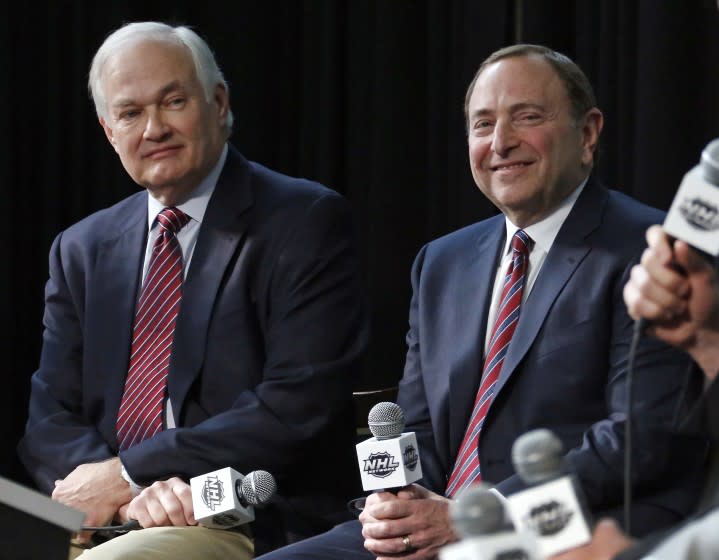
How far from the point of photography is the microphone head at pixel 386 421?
2.43m

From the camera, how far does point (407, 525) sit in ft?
8.32

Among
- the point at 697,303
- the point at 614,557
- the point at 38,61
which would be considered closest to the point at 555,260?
the point at 697,303

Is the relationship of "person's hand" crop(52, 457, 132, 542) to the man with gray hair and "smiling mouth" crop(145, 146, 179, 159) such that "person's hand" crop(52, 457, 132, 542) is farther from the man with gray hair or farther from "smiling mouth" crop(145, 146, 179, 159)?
"smiling mouth" crop(145, 146, 179, 159)

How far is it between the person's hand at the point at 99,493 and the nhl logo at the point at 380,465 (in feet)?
2.94

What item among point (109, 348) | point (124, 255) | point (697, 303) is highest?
point (697, 303)

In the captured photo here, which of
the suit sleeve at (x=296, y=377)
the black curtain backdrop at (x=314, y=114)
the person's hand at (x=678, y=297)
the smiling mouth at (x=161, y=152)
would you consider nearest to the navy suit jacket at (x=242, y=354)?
the suit sleeve at (x=296, y=377)

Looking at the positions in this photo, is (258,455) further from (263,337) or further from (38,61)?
(38,61)

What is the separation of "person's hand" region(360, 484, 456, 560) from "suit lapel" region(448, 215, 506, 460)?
12.0 inches

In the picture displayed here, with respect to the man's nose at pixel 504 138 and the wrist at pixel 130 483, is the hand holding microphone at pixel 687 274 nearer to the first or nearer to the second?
the man's nose at pixel 504 138

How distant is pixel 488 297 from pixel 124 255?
3.43ft

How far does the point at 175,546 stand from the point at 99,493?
1.18 feet

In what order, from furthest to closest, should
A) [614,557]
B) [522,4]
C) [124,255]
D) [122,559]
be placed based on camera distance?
[522,4]
[124,255]
[122,559]
[614,557]

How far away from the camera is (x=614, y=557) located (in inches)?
60.5

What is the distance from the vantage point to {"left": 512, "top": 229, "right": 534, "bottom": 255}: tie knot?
9.49 ft
